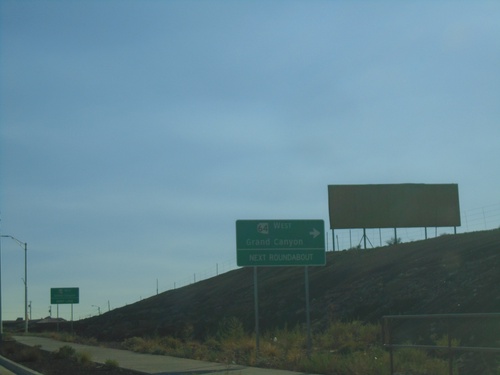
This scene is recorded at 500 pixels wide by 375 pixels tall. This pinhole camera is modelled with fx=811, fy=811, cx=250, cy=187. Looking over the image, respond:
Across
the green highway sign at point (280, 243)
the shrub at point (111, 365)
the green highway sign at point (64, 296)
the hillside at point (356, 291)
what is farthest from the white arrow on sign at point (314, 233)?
the green highway sign at point (64, 296)

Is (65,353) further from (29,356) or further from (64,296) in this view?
(64,296)

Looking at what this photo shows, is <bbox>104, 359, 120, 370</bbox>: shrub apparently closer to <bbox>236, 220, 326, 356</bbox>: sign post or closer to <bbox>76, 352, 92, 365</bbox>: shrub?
A: <bbox>76, 352, 92, 365</bbox>: shrub

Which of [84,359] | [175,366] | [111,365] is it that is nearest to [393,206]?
[84,359]

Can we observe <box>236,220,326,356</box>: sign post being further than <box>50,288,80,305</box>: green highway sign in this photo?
No

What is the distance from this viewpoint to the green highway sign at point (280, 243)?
26.8 meters

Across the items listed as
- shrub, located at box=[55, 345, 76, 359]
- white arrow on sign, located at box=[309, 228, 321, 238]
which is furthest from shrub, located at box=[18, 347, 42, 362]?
white arrow on sign, located at box=[309, 228, 321, 238]

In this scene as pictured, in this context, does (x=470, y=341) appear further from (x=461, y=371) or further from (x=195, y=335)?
(x=195, y=335)

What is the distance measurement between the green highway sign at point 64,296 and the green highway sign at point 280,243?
1407 inches

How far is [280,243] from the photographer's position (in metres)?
26.9

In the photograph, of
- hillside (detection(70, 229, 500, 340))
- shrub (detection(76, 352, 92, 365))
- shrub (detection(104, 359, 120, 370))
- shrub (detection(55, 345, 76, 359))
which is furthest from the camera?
hillside (detection(70, 229, 500, 340))

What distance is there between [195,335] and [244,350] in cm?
2115

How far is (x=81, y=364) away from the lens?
26.1 metres

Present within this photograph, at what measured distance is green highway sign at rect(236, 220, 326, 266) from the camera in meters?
26.8

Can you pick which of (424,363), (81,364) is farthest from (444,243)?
(424,363)
